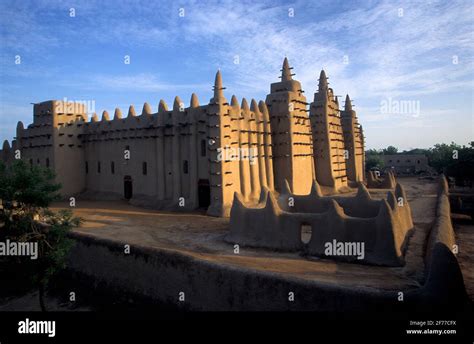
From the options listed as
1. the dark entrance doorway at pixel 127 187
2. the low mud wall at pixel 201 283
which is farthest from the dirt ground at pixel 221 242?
the dark entrance doorway at pixel 127 187

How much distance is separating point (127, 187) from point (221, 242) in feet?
60.4

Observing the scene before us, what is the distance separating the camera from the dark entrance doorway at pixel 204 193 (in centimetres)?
2883

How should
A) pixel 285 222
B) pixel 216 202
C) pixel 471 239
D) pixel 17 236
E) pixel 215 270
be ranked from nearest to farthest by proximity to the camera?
pixel 215 270 < pixel 17 236 < pixel 285 222 < pixel 471 239 < pixel 216 202

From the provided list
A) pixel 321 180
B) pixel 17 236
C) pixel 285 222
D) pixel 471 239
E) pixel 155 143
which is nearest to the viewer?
pixel 17 236

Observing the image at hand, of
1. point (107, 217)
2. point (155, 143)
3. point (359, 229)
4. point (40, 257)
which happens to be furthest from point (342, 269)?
point (155, 143)

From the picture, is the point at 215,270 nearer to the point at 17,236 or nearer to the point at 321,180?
the point at 17,236

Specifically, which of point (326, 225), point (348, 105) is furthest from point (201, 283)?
point (348, 105)

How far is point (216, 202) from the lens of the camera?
26984 millimetres

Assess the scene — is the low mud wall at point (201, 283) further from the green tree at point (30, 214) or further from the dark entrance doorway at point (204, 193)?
the dark entrance doorway at point (204, 193)

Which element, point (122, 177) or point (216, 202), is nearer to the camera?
point (216, 202)

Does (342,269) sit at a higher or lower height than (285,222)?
lower

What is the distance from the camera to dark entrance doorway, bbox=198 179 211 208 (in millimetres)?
28825

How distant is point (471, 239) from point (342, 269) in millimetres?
14458

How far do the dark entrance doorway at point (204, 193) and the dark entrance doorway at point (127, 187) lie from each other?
894 centimetres
